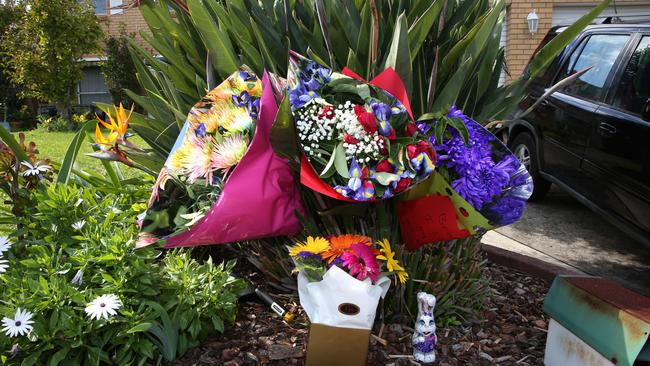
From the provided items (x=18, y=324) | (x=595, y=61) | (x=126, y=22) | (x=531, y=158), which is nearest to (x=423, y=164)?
(x=18, y=324)

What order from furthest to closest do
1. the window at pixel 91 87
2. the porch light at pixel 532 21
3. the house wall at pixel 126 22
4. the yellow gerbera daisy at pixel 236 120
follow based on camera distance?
the window at pixel 91 87 → the house wall at pixel 126 22 → the porch light at pixel 532 21 → the yellow gerbera daisy at pixel 236 120

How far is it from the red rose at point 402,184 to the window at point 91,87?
2164cm

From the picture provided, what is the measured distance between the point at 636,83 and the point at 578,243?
1.49 m

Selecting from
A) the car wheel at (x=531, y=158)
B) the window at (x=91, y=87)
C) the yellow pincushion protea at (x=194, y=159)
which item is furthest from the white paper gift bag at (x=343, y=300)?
the window at (x=91, y=87)

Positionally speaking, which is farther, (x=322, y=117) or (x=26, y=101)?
(x=26, y=101)

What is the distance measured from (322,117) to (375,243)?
0.61 m

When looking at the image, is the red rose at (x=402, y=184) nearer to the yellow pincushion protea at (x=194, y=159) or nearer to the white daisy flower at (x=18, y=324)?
the yellow pincushion protea at (x=194, y=159)

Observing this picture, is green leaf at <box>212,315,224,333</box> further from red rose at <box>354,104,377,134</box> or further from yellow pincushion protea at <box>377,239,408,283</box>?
red rose at <box>354,104,377,134</box>

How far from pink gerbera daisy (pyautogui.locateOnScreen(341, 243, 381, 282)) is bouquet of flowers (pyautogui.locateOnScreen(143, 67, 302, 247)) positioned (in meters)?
0.39

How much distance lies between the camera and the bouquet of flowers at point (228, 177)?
2.06 m

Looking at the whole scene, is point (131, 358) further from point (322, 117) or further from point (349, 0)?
point (349, 0)

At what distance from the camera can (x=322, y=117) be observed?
6.34ft

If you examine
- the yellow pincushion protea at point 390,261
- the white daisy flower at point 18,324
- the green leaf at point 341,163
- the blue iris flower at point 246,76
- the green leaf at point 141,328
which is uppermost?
the blue iris flower at point 246,76

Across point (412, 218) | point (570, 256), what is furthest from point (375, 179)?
point (570, 256)
